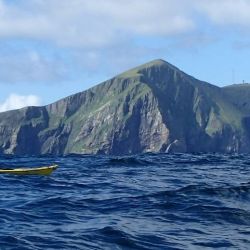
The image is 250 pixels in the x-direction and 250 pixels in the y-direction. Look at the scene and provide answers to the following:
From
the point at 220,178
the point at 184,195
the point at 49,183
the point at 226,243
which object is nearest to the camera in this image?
the point at 226,243

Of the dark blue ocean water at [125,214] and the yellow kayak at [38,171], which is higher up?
the yellow kayak at [38,171]

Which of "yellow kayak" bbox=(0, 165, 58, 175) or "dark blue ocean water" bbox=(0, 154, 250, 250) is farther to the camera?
"yellow kayak" bbox=(0, 165, 58, 175)

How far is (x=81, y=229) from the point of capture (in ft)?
68.9

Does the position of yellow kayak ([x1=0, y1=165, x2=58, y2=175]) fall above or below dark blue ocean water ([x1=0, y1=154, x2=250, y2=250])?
above

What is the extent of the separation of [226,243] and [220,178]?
70.2 feet

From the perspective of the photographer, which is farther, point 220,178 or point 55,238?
point 220,178

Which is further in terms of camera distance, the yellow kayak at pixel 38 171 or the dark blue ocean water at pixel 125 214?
the yellow kayak at pixel 38 171

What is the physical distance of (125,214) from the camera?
24500 mm

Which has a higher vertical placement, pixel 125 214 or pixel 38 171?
pixel 38 171

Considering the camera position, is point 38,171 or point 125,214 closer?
point 125,214

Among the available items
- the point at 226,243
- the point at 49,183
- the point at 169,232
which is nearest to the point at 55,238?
the point at 169,232

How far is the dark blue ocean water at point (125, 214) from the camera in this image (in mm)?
19359

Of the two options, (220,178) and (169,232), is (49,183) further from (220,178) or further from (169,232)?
(169,232)

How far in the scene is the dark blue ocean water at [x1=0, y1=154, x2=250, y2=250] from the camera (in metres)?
19.4
